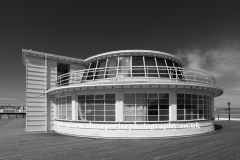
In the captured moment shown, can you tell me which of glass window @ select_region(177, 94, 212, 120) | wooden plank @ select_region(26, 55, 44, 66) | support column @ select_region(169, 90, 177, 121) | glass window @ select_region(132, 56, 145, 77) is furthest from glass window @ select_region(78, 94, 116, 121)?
wooden plank @ select_region(26, 55, 44, 66)

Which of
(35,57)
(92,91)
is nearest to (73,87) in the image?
(92,91)

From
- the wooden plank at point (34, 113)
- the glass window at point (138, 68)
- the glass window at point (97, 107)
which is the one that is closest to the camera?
the glass window at point (97, 107)

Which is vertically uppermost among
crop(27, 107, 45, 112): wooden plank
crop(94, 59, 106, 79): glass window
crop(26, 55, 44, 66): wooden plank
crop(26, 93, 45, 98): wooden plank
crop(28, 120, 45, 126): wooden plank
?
crop(26, 55, 44, 66): wooden plank

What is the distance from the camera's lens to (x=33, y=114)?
16.7 m

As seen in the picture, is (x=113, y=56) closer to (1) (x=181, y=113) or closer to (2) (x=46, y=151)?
(1) (x=181, y=113)

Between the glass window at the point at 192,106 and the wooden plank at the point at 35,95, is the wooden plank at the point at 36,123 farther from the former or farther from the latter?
the glass window at the point at 192,106

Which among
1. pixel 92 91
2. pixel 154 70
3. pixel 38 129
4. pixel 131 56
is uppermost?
pixel 131 56

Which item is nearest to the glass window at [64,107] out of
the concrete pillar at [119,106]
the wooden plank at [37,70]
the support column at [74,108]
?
the support column at [74,108]

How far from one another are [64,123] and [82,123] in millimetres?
2146

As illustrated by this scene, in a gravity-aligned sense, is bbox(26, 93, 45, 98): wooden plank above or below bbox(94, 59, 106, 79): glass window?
below

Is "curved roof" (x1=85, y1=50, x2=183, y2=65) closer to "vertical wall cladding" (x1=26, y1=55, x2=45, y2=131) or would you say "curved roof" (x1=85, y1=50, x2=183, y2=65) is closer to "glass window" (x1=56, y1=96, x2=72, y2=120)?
"glass window" (x1=56, y1=96, x2=72, y2=120)

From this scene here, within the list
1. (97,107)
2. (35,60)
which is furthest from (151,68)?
(35,60)

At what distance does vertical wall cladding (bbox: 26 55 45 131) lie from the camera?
16575 mm

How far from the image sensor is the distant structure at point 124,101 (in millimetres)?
13250
